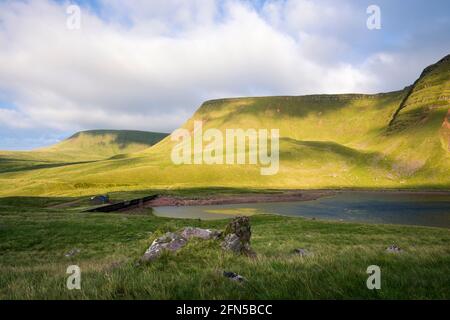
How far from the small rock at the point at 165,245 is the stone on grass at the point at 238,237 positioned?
66.1 inches

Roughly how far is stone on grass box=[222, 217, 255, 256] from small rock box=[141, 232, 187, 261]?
1.68 meters

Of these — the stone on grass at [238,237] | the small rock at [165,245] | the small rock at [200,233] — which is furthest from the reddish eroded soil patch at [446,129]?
the small rock at [165,245]

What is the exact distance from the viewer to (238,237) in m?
13.2

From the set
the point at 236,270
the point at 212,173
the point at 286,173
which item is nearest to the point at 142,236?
the point at 236,270

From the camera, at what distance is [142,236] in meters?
35.7

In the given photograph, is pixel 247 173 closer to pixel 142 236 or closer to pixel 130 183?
pixel 130 183

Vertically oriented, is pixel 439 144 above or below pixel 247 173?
above

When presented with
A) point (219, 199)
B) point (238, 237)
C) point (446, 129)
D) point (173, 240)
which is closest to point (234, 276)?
point (173, 240)

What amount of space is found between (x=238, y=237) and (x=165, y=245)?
3132 millimetres

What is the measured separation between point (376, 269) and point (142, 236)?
3241 cm

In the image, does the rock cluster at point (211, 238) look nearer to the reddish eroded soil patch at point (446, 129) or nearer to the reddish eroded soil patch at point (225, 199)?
the reddish eroded soil patch at point (225, 199)

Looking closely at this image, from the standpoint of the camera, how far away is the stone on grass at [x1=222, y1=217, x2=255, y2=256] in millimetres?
12491

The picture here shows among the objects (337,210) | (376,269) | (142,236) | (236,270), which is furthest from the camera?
(337,210)
